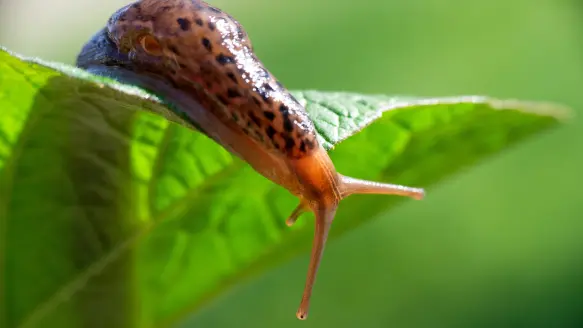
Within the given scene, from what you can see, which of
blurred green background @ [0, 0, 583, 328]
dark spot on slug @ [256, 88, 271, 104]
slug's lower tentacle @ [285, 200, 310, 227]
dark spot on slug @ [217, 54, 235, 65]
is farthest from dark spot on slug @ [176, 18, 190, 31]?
blurred green background @ [0, 0, 583, 328]

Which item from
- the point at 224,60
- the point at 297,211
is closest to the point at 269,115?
the point at 224,60

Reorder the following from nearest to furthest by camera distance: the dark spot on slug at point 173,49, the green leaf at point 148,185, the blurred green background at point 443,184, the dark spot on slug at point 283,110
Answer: the green leaf at point 148,185 → the dark spot on slug at point 283,110 → the dark spot on slug at point 173,49 → the blurred green background at point 443,184

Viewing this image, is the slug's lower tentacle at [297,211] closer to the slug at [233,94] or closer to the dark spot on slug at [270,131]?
the slug at [233,94]

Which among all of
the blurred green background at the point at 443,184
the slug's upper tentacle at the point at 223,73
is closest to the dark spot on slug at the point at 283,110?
the slug's upper tentacle at the point at 223,73

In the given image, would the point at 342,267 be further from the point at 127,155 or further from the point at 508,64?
the point at 127,155

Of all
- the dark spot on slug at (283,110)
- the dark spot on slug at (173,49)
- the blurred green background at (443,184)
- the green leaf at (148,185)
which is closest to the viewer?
the green leaf at (148,185)

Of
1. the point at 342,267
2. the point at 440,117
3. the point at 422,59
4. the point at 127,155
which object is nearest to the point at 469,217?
the point at 342,267

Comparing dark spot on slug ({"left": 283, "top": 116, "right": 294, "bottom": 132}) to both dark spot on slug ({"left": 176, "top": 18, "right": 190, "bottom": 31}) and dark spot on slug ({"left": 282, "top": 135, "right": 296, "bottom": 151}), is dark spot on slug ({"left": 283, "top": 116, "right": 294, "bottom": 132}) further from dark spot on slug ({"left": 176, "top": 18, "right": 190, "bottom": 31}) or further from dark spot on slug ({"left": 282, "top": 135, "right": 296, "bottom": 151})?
dark spot on slug ({"left": 176, "top": 18, "right": 190, "bottom": 31})
